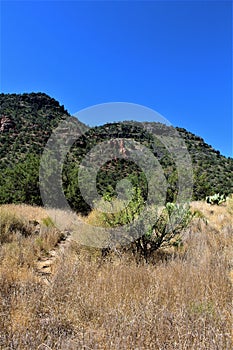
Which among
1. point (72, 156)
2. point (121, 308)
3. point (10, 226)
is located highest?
point (72, 156)

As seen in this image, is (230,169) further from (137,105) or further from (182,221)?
(182,221)

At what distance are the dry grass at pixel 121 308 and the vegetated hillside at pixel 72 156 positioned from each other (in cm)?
259

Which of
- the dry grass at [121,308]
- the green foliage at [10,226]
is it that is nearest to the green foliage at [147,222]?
the dry grass at [121,308]

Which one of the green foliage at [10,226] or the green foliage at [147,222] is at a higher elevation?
the green foliage at [147,222]

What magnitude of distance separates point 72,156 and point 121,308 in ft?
79.9

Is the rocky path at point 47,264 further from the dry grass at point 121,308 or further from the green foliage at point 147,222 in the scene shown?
the green foliage at point 147,222

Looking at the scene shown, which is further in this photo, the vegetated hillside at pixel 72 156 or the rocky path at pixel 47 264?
the vegetated hillside at pixel 72 156

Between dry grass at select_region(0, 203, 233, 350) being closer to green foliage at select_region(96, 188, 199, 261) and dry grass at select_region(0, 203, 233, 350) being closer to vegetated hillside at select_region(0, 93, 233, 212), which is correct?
green foliage at select_region(96, 188, 199, 261)

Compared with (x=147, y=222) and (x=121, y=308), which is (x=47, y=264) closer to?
(x=147, y=222)

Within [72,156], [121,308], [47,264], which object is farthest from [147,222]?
[72,156]

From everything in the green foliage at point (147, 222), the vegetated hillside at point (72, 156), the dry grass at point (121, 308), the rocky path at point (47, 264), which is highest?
the vegetated hillside at point (72, 156)

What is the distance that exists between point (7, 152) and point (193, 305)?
3171cm

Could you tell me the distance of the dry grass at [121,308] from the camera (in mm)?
1977

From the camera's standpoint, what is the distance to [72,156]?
26.2 m
